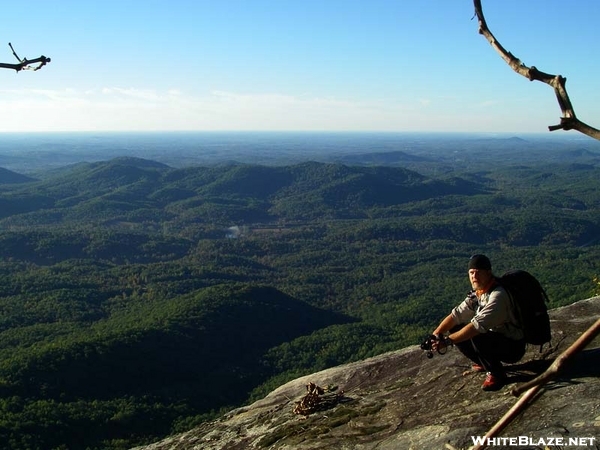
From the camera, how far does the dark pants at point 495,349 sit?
288 inches

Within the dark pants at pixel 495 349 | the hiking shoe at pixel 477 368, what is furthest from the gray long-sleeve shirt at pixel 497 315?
the hiking shoe at pixel 477 368

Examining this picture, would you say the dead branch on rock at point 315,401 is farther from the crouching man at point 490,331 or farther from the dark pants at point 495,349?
the dark pants at point 495,349

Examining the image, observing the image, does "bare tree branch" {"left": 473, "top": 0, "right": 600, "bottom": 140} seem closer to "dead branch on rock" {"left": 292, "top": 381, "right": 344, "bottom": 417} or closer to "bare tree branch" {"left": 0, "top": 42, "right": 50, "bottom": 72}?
"bare tree branch" {"left": 0, "top": 42, "right": 50, "bottom": 72}

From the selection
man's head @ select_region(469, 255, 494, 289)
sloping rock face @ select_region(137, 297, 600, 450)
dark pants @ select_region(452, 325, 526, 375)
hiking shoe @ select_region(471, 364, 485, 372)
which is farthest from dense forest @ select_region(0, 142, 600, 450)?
man's head @ select_region(469, 255, 494, 289)

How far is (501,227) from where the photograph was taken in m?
170

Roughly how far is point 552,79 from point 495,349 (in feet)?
18.9

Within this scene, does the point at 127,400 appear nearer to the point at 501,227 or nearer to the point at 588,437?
the point at 588,437

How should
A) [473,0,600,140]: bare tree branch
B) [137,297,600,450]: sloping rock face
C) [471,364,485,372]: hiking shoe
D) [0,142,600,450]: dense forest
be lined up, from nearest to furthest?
1. [473,0,600,140]: bare tree branch
2. [137,297,600,450]: sloping rock face
3. [471,364,485,372]: hiking shoe
4. [0,142,600,450]: dense forest

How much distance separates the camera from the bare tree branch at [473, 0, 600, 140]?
89.8 inches

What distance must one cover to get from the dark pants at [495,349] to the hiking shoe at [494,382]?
6cm

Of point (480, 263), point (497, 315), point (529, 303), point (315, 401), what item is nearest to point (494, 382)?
point (497, 315)

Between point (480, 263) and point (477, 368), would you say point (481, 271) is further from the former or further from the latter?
point (477, 368)

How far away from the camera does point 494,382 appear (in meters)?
7.51

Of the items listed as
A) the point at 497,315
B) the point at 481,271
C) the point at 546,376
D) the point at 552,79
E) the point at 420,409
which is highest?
the point at 552,79
